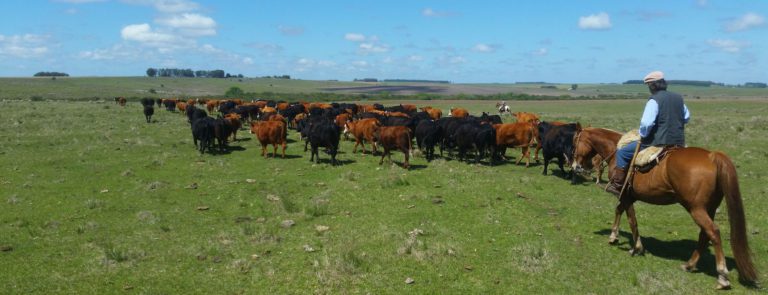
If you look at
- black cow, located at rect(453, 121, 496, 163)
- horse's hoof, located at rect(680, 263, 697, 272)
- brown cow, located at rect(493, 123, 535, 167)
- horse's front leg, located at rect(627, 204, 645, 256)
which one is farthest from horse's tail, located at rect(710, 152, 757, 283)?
black cow, located at rect(453, 121, 496, 163)

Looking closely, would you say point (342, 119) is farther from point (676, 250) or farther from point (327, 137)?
point (676, 250)

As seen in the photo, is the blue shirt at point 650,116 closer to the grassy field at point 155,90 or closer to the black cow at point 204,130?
the black cow at point 204,130

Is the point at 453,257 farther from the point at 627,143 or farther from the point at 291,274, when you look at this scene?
the point at 627,143

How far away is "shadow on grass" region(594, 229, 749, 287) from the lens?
8.30 meters

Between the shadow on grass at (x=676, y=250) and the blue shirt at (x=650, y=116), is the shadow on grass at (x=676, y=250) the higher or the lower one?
the lower one

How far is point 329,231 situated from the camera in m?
10.4

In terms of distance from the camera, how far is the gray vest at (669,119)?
7948 millimetres

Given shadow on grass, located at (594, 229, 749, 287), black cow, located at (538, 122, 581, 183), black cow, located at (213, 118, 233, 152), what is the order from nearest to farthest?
shadow on grass, located at (594, 229, 749, 287) < black cow, located at (538, 122, 581, 183) < black cow, located at (213, 118, 233, 152)

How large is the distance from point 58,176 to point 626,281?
1705cm

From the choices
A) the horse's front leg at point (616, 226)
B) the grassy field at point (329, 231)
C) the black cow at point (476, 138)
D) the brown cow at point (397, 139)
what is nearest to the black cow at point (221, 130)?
the grassy field at point (329, 231)

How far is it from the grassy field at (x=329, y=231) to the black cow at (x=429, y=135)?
2009 mm

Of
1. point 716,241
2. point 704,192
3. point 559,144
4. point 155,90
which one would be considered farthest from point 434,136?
point 155,90

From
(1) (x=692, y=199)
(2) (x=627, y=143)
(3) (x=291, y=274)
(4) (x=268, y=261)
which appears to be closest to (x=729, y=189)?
(1) (x=692, y=199)

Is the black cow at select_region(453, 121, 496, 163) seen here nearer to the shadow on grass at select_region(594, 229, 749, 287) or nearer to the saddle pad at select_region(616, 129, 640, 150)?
the shadow on grass at select_region(594, 229, 749, 287)
